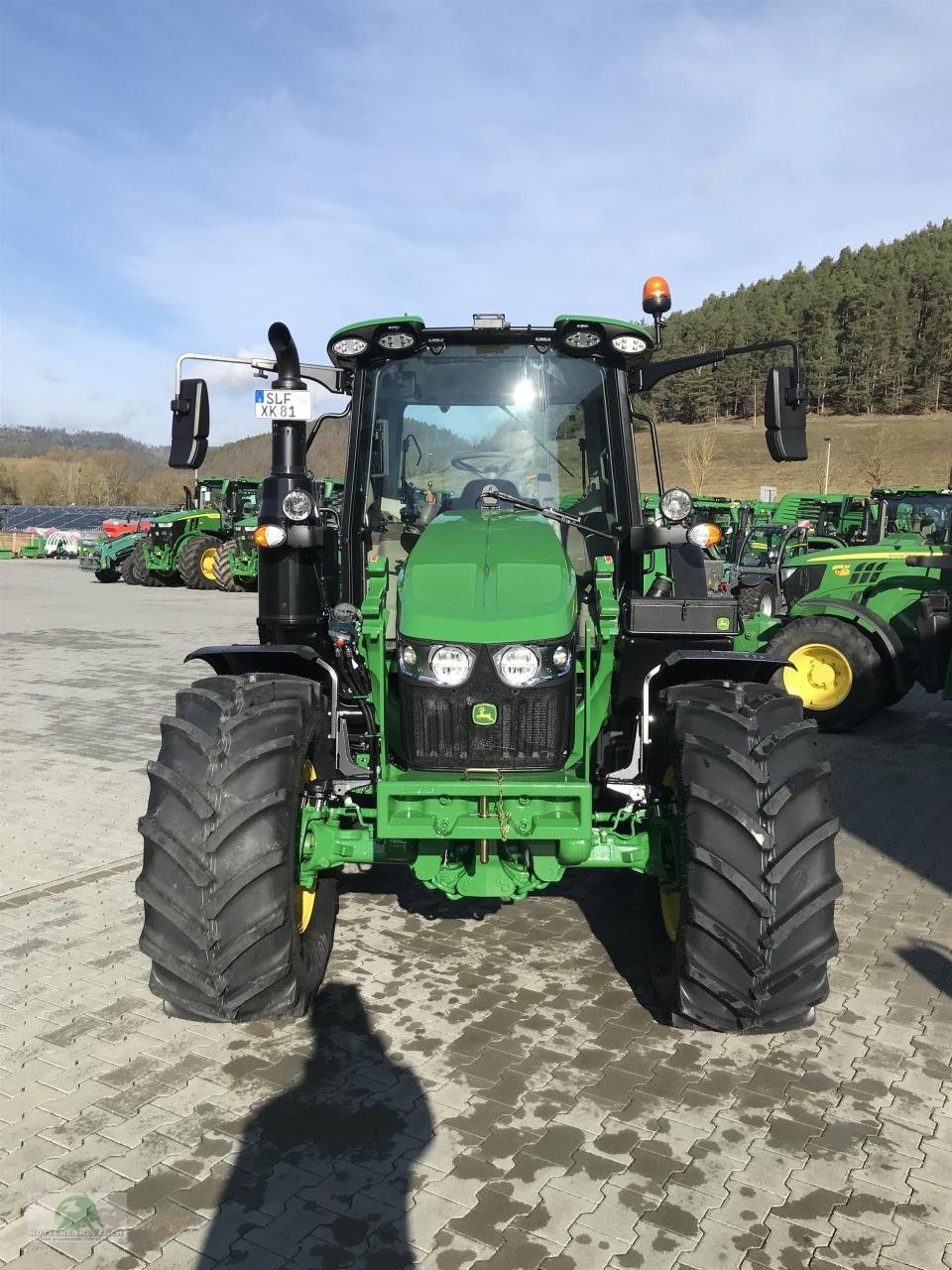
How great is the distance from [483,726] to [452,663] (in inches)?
10.1

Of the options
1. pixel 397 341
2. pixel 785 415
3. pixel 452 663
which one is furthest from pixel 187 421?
pixel 785 415

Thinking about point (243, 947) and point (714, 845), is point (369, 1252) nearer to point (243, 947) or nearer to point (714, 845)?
point (243, 947)

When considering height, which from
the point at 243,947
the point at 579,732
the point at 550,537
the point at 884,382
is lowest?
the point at 243,947

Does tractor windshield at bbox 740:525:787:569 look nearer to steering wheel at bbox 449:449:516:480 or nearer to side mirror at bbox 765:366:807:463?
side mirror at bbox 765:366:807:463

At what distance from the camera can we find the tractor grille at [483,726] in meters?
3.48

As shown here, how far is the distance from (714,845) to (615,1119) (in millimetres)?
902

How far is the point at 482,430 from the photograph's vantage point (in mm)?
4641

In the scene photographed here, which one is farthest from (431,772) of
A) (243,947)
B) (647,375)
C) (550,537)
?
(647,375)

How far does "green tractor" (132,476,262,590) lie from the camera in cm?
2338

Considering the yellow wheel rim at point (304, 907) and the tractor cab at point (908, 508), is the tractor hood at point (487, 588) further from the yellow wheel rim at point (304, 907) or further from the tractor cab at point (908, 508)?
the tractor cab at point (908, 508)

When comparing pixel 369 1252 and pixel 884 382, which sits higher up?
pixel 884 382

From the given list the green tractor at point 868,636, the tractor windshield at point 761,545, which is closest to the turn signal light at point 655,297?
the green tractor at point 868,636

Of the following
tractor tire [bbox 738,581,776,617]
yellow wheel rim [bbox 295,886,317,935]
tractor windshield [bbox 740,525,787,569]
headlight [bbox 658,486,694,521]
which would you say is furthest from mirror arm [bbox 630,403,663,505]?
tractor windshield [bbox 740,525,787,569]

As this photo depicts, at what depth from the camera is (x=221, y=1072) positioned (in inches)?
132
